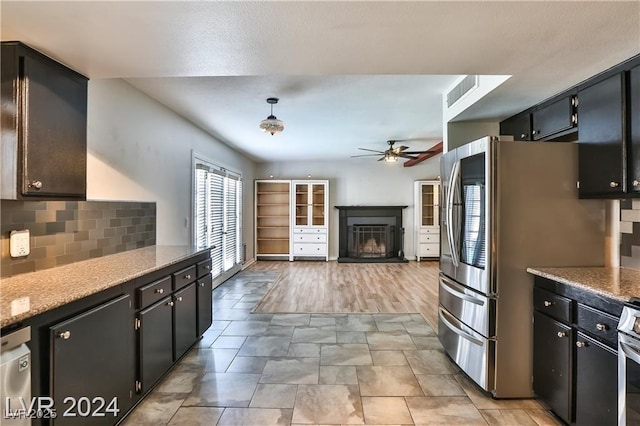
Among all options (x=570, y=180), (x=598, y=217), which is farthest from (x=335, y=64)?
(x=598, y=217)

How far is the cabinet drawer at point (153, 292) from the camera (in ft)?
6.98

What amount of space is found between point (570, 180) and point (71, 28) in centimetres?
313

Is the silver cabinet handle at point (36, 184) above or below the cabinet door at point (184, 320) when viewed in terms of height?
above

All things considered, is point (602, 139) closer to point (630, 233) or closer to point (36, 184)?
point (630, 233)

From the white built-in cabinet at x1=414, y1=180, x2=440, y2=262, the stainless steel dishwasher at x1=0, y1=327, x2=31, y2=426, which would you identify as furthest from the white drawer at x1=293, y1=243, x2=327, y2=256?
the stainless steel dishwasher at x1=0, y1=327, x2=31, y2=426

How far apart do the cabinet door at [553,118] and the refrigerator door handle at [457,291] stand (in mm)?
1426

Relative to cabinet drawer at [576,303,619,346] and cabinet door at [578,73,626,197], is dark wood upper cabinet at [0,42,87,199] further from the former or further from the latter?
cabinet door at [578,73,626,197]

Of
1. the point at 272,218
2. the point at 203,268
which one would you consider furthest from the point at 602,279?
the point at 272,218

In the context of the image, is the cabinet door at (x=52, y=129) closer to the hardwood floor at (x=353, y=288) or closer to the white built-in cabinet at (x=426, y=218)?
the hardwood floor at (x=353, y=288)

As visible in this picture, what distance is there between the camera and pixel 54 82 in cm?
193

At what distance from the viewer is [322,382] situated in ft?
8.21

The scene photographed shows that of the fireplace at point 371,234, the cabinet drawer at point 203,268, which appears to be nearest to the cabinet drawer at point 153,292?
the cabinet drawer at point 203,268

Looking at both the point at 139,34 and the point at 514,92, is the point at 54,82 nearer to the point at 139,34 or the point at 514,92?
the point at 139,34

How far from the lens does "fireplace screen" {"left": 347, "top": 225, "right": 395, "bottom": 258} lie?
8344 millimetres
